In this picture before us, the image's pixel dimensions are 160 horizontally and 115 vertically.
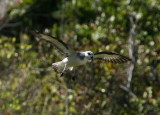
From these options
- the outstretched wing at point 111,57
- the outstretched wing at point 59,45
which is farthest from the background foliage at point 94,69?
the outstretched wing at point 59,45

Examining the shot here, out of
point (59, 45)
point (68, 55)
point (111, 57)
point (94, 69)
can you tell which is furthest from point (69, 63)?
point (94, 69)

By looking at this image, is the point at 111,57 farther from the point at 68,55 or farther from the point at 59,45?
the point at 59,45

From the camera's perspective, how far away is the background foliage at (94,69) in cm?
821

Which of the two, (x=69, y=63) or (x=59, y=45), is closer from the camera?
(x=69, y=63)

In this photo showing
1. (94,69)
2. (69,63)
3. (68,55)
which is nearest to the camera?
(69,63)

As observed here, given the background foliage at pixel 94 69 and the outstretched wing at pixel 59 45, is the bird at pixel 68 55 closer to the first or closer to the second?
the outstretched wing at pixel 59 45

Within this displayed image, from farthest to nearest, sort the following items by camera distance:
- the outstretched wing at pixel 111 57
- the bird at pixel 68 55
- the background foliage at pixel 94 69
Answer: the background foliage at pixel 94 69 → the outstretched wing at pixel 111 57 → the bird at pixel 68 55

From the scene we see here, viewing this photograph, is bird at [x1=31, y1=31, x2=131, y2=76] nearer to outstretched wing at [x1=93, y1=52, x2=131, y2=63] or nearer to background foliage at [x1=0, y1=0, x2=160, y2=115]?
outstretched wing at [x1=93, y1=52, x2=131, y2=63]

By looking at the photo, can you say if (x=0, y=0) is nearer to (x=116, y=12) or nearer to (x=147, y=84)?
(x=116, y=12)

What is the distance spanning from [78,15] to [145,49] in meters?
3.11

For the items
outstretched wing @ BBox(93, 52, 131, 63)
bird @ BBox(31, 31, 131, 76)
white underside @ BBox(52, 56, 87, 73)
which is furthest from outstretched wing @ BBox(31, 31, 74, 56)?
outstretched wing @ BBox(93, 52, 131, 63)

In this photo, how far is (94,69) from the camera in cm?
880

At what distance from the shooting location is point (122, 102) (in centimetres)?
874

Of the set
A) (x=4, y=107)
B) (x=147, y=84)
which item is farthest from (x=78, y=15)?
(x=4, y=107)
